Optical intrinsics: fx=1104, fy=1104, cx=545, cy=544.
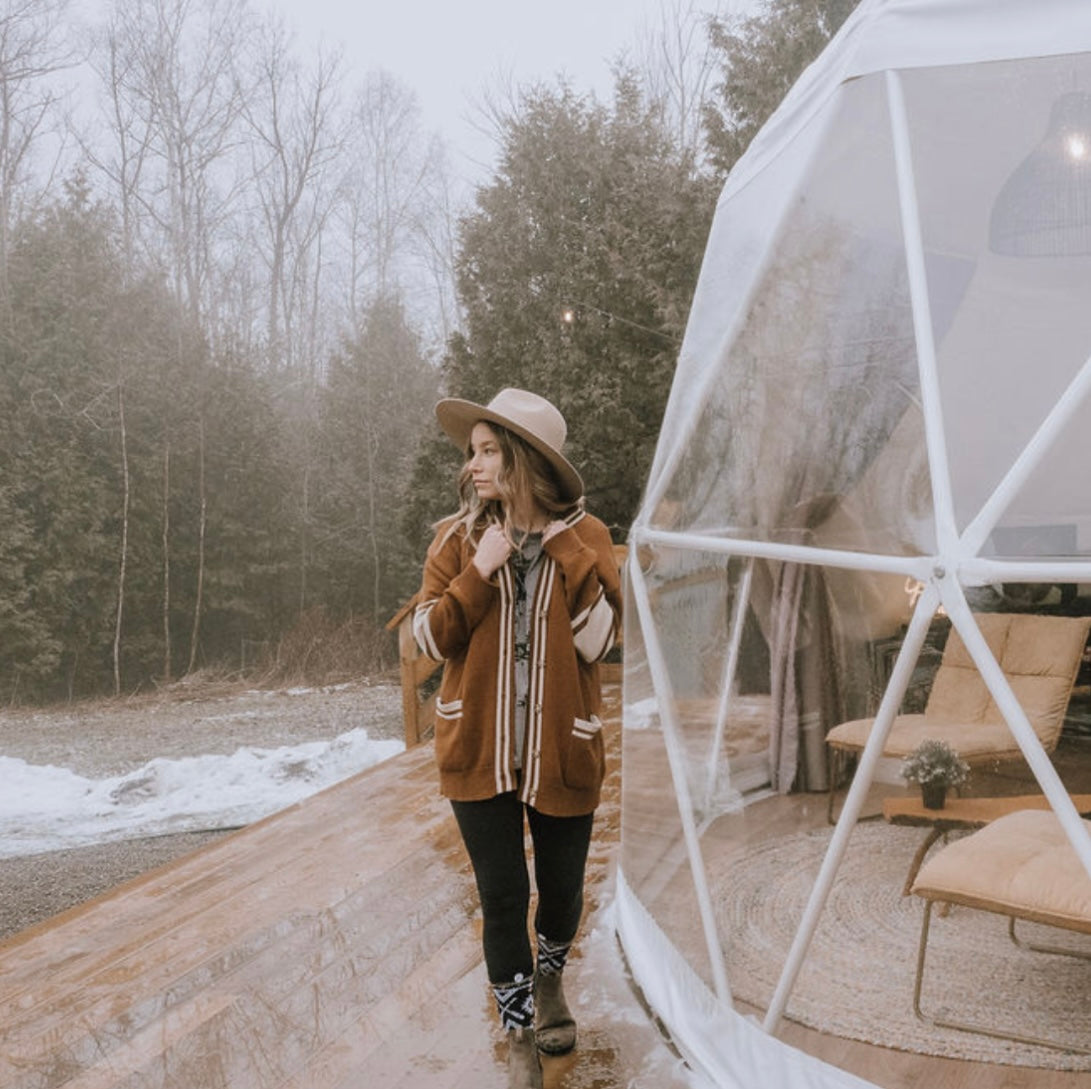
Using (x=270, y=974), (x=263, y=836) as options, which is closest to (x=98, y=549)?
(x=263, y=836)

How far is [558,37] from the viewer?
2269 cm

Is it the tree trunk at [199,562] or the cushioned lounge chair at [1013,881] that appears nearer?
the cushioned lounge chair at [1013,881]

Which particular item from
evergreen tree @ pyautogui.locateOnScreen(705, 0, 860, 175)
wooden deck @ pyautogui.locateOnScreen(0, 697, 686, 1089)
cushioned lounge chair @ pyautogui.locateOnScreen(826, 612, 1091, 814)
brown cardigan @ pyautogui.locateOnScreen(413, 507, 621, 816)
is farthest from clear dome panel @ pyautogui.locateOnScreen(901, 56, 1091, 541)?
evergreen tree @ pyautogui.locateOnScreen(705, 0, 860, 175)

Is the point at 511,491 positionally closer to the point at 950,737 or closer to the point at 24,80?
the point at 950,737

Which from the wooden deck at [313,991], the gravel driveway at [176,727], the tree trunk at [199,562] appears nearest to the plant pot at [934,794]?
the wooden deck at [313,991]

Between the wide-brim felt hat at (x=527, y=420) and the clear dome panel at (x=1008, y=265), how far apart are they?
2.58ft

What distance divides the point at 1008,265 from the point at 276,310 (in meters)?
19.6

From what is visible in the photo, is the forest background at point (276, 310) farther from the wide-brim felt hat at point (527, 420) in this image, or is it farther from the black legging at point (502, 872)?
the black legging at point (502, 872)

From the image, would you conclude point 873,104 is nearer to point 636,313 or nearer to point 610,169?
point 636,313

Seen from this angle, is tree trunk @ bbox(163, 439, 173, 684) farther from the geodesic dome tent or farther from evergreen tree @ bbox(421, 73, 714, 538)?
the geodesic dome tent

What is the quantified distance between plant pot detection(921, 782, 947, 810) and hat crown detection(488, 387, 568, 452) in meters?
1.03

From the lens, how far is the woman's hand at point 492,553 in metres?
2.23

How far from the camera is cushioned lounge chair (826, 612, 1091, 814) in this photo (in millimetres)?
1987

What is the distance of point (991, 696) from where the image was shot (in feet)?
6.48
